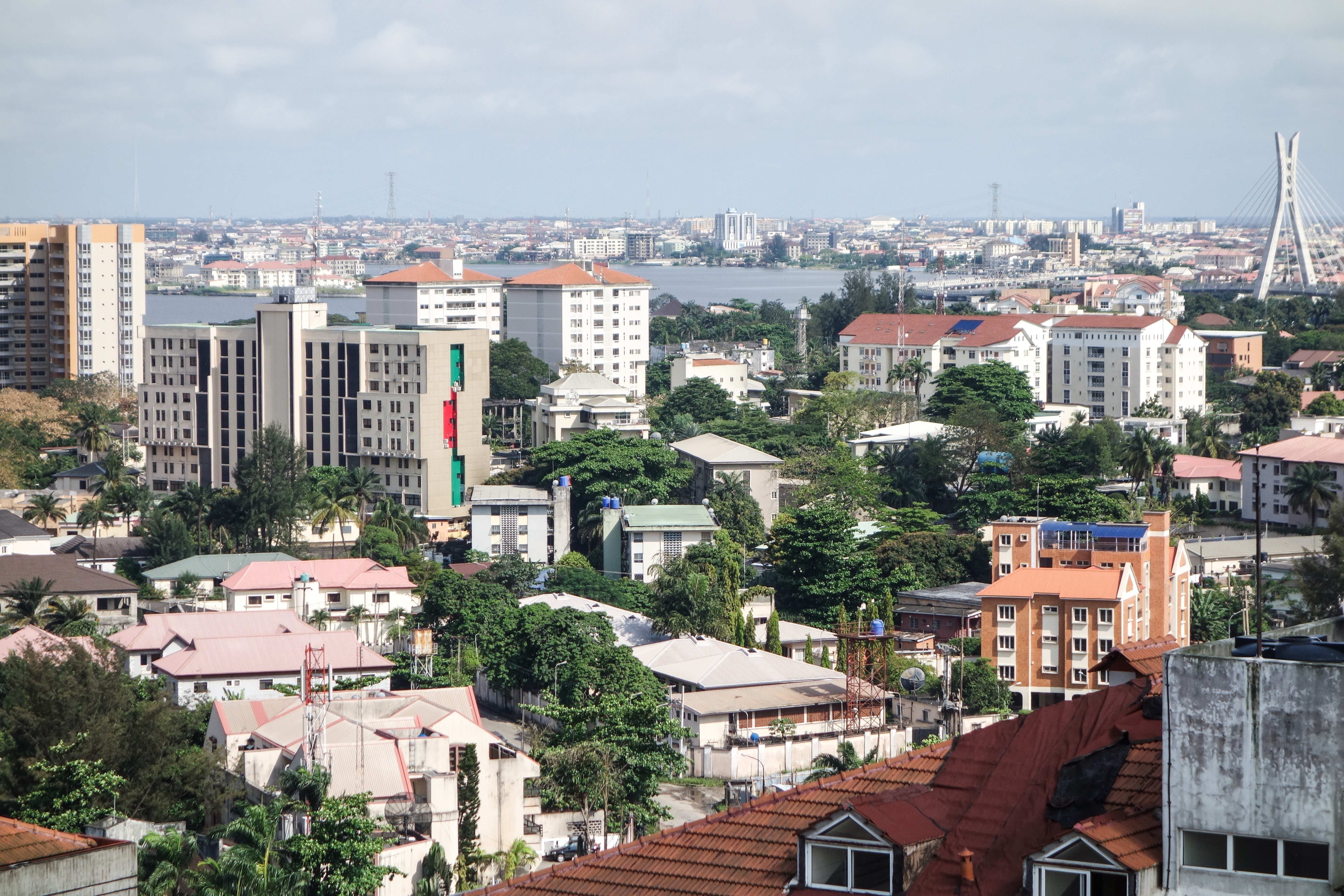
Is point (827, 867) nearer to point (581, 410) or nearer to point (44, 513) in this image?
point (44, 513)

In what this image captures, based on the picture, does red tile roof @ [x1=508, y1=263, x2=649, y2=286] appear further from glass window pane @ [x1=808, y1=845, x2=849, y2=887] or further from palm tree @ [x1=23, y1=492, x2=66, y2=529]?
glass window pane @ [x1=808, y1=845, x2=849, y2=887]

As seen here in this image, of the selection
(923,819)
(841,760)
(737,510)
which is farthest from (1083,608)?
(923,819)

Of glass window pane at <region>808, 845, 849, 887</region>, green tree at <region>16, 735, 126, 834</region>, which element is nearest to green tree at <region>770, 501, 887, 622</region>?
green tree at <region>16, 735, 126, 834</region>

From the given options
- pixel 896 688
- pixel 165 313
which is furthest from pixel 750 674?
pixel 165 313

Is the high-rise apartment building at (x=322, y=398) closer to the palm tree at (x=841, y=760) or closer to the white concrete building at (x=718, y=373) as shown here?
the white concrete building at (x=718, y=373)

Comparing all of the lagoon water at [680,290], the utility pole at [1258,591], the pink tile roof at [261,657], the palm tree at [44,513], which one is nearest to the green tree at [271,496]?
the palm tree at [44,513]

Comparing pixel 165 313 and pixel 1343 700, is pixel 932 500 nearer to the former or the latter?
pixel 1343 700
